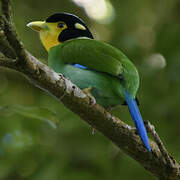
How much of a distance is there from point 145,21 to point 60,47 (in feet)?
7.52

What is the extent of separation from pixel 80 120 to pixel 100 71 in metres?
1.31

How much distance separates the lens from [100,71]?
2551 mm

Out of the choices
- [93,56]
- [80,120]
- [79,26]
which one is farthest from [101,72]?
[80,120]

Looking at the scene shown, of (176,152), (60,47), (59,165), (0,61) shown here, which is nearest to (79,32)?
(60,47)

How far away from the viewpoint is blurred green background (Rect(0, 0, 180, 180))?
3418 mm

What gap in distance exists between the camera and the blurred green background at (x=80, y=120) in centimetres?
342

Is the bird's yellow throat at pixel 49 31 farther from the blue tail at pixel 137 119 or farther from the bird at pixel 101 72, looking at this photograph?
the blue tail at pixel 137 119

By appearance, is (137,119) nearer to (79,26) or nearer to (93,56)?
(93,56)

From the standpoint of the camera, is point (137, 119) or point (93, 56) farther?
point (93, 56)

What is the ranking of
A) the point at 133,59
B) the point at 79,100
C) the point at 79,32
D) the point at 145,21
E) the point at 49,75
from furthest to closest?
the point at 145,21 < the point at 133,59 < the point at 79,32 < the point at 79,100 < the point at 49,75

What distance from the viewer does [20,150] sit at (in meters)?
3.48

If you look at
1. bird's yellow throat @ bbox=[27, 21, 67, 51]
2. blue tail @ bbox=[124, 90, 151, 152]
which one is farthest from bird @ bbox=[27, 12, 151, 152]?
bird's yellow throat @ bbox=[27, 21, 67, 51]

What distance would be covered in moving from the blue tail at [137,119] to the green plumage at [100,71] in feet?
0.13

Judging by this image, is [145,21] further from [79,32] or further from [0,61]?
[0,61]
